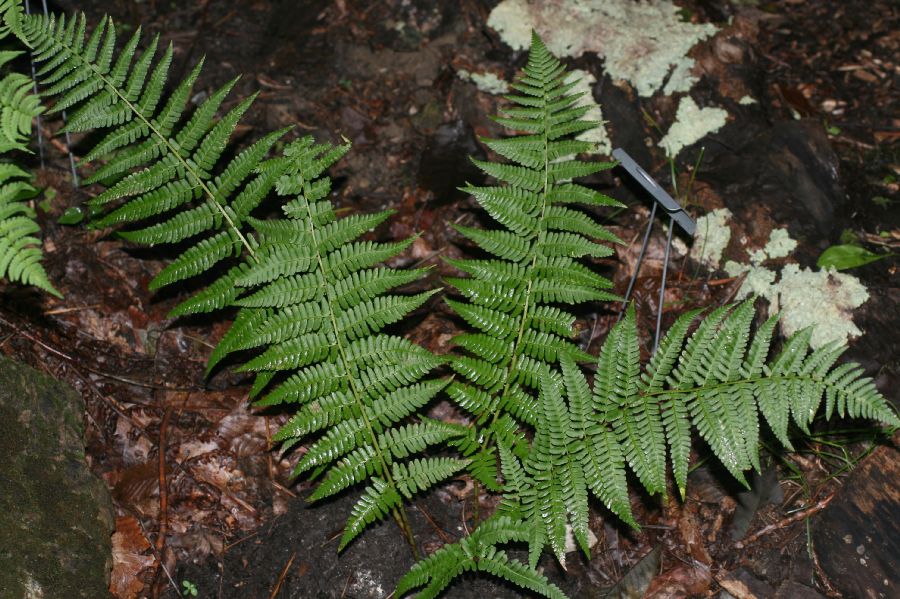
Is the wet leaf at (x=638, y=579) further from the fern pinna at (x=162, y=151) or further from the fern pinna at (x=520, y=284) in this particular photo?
the fern pinna at (x=162, y=151)

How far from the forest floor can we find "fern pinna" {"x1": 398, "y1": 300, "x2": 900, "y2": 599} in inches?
17.8

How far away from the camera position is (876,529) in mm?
3586

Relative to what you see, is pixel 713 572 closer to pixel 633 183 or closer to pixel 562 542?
pixel 562 542

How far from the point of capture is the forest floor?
3.53 metres

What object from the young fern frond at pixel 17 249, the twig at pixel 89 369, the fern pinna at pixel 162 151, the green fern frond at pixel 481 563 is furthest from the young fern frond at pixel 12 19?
the green fern frond at pixel 481 563

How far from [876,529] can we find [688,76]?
3.03 m

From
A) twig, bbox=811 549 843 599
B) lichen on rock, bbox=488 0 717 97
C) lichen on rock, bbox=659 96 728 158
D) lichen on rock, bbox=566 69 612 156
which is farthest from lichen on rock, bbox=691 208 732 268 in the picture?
twig, bbox=811 549 843 599

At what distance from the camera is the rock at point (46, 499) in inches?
116

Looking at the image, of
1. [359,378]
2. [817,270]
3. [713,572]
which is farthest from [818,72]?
[359,378]

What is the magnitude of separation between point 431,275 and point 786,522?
92.5 inches

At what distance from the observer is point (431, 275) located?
433 cm

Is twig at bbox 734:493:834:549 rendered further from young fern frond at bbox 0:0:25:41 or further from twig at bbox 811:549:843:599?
young fern frond at bbox 0:0:25:41

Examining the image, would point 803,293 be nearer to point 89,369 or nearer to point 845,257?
point 845,257

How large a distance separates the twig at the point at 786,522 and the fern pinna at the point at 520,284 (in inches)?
49.1
